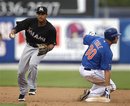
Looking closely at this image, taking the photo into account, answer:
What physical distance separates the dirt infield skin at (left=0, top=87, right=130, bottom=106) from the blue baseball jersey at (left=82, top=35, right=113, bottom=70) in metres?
0.70

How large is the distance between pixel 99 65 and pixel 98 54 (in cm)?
28

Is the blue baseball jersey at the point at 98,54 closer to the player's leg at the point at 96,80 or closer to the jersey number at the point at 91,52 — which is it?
the jersey number at the point at 91,52

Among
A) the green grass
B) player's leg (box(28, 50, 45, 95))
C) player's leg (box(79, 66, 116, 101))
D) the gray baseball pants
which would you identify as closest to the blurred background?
the green grass

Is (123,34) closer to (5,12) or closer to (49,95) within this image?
(5,12)

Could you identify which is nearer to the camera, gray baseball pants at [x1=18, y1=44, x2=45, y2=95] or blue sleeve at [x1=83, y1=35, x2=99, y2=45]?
gray baseball pants at [x1=18, y1=44, x2=45, y2=95]

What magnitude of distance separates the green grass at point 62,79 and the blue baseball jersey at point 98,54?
2898 millimetres

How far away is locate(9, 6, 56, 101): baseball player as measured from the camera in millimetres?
10625

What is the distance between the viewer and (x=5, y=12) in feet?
69.8

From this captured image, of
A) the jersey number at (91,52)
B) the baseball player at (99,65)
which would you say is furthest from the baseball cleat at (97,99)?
the jersey number at (91,52)

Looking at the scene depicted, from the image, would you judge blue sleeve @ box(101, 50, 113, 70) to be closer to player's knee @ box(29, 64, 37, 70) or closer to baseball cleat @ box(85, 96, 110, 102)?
baseball cleat @ box(85, 96, 110, 102)

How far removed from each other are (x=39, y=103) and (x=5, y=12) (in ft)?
38.0

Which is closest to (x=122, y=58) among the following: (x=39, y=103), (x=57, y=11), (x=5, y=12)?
(x=57, y=11)

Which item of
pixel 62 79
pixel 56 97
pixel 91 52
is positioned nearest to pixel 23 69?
pixel 56 97

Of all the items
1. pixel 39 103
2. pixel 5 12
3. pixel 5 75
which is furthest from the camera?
pixel 5 12
